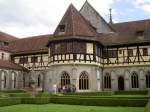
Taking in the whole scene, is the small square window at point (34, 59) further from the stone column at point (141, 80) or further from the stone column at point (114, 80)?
the stone column at point (141, 80)

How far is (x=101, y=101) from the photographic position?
26516 mm

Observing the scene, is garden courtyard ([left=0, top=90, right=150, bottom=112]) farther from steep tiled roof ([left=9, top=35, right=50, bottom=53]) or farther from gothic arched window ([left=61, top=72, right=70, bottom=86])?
steep tiled roof ([left=9, top=35, right=50, bottom=53])

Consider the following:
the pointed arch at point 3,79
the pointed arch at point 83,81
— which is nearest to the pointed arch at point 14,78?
the pointed arch at point 3,79

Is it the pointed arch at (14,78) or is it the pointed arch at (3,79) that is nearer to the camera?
the pointed arch at (3,79)

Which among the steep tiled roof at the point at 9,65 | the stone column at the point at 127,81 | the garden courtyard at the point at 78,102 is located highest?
the steep tiled roof at the point at 9,65

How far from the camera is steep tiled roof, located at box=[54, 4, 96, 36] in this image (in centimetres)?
4031

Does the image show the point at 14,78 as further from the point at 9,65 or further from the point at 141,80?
the point at 141,80

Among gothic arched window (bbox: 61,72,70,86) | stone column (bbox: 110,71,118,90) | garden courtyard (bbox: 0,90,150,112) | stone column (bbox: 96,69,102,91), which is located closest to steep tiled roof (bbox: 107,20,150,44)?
stone column (bbox: 110,71,118,90)

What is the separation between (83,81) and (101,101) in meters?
13.5

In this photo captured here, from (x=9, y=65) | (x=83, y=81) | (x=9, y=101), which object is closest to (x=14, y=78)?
(x=9, y=65)

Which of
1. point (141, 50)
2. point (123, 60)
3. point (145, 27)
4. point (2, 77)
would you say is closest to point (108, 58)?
point (123, 60)

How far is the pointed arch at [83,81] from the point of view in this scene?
39656 millimetres

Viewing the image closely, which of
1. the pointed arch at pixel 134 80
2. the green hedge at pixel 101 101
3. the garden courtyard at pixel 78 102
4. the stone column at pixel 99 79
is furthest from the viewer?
the pointed arch at pixel 134 80

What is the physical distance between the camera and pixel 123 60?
44906mm
